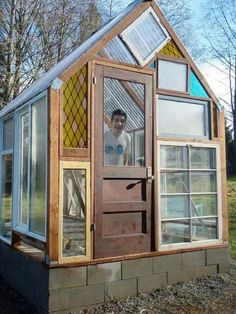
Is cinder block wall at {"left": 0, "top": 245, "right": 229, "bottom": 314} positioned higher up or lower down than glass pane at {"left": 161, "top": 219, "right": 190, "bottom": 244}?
lower down

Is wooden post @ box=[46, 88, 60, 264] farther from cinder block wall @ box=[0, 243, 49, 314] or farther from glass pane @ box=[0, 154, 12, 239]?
glass pane @ box=[0, 154, 12, 239]

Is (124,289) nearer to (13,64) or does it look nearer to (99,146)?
(99,146)

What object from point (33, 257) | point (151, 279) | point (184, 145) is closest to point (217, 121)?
point (184, 145)

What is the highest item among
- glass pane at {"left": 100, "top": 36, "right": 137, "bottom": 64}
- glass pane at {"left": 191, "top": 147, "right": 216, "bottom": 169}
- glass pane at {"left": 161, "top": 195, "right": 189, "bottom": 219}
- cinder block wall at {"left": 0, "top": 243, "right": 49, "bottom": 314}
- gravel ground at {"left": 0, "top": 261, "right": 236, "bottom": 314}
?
glass pane at {"left": 100, "top": 36, "right": 137, "bottom": 64}

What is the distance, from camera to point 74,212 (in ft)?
16.9

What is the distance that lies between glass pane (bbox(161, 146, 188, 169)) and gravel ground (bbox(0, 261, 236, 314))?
172cm

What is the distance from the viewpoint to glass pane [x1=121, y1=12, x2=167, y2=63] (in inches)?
230

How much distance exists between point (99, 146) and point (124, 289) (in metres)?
1.91

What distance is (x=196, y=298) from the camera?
5414mm

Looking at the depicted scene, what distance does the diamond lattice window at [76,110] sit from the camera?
512 centimetres

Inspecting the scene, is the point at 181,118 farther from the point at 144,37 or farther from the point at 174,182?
the point at 144,37

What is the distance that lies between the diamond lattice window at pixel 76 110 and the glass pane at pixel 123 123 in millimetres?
348

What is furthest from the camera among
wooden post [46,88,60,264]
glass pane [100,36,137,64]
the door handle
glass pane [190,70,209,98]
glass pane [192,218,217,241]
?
glass pane [190,70,209,98]

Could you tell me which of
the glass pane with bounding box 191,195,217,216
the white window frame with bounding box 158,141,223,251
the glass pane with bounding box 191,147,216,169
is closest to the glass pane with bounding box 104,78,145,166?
the white window frame with bounding box 158,141,223,251
